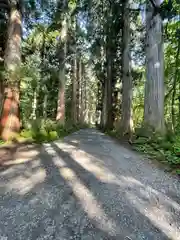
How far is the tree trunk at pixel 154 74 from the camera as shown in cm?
671

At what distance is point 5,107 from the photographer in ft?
21.2

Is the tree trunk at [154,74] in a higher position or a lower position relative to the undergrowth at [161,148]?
higher

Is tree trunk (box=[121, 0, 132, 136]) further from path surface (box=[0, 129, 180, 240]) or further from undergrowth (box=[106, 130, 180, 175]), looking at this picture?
path surface (box=[0, 129, 180, 240])

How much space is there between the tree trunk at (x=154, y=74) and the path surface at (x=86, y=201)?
2.99m

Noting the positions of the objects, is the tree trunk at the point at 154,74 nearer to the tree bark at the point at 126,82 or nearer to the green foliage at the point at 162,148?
the green foliage at the point at 162,148

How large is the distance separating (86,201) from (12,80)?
528 centimetres

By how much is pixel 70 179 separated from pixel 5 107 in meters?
4.29

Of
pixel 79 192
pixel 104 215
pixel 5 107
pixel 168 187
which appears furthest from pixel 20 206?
pixel 5 107

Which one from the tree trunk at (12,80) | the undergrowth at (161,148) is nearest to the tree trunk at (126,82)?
the undergrowth at (161,148)

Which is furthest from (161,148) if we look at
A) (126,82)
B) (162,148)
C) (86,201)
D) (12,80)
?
(12,80)

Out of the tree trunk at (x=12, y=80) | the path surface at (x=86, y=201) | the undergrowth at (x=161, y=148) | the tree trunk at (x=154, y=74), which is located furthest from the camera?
the tree trunk at (x=154, y=74)

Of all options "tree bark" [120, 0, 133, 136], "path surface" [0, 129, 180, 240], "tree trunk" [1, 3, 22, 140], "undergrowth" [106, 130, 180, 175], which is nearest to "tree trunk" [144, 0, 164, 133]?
"undergrowth" [106, 130, 180, 175]

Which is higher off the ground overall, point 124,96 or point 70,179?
point 124,96

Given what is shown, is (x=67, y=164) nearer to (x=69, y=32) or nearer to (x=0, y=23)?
(x=0, y=23)
